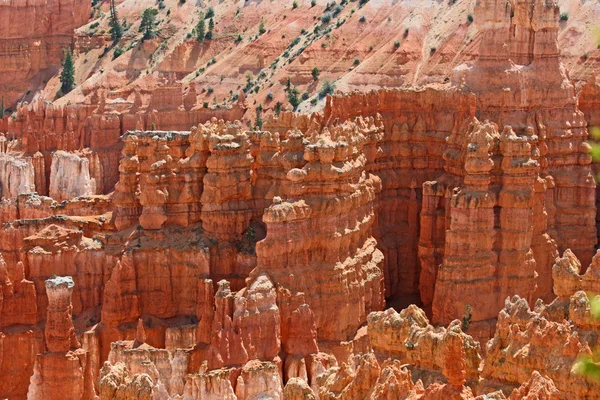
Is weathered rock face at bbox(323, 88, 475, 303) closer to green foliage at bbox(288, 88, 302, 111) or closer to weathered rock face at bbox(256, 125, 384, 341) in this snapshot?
weathered rock face at bbox(256, 125, 384, 341)

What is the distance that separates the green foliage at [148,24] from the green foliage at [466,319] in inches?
3081

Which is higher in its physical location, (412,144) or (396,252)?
(412,144)

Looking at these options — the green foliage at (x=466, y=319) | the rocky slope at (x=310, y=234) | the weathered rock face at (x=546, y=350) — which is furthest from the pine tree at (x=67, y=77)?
the weathered rock face at (x=546, y=350)

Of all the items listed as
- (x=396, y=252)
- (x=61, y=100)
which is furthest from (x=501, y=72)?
(x=61, y=100)

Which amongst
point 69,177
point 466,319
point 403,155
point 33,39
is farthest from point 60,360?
point 33,39

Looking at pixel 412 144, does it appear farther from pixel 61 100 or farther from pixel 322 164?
pixel 61 100

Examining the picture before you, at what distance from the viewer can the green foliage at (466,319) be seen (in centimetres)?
A: 4353

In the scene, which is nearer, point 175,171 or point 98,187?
point 175,171

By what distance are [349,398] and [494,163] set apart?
66.7 ft

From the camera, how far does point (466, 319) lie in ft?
144

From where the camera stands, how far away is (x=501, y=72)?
164 ft

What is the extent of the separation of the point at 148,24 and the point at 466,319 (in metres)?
82.0

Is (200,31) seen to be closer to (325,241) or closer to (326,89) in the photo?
(326,89)

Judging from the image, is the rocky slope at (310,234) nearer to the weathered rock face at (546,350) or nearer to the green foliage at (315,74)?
the weathered rock face at (546,350)
